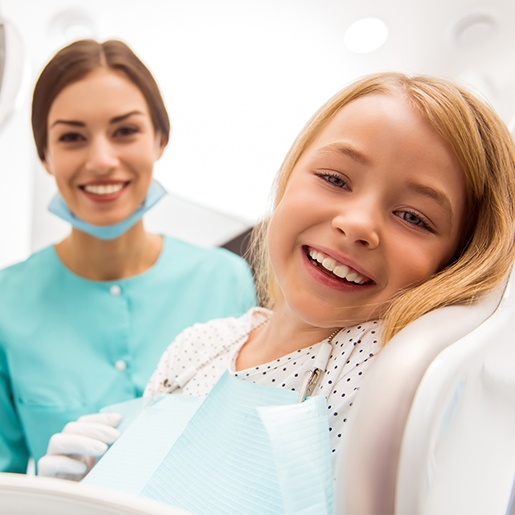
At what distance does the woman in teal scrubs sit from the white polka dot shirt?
0.98 feet

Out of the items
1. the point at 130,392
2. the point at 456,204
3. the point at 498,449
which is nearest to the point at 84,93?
the point at 130,392

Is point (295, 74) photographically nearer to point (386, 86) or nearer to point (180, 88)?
point (180, 88)

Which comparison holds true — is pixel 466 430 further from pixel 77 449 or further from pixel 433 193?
pixel 77 449

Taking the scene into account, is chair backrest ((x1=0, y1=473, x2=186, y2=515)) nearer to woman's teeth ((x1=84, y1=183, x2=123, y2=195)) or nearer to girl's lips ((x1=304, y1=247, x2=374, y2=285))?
girl's lips ((x1=304, y1=247, x2=374, y2=285))

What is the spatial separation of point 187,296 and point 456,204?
76cm

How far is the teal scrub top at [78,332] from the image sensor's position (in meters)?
1.18

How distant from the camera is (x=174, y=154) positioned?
158cm

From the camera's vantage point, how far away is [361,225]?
60 centimetres

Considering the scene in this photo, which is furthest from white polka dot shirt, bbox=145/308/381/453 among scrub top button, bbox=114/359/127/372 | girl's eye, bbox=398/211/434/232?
scrub top button, bbox=114/359/127/372

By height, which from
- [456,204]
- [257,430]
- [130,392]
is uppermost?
[456,204]

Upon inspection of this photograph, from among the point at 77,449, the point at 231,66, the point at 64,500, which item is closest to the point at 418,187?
the point at 64,500

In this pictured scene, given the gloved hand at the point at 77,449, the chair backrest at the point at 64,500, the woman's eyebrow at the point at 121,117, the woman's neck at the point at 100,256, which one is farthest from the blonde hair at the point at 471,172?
the woman's neck at the point at 100,256

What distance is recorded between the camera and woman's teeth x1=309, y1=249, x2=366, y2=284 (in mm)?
638

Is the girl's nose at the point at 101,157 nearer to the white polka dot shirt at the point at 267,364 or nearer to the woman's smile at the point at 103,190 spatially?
the woman's smile at the point at 103,190
